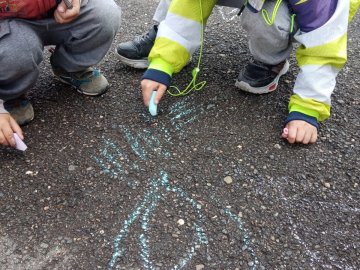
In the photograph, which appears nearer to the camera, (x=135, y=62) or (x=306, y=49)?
(x=306, y=49)

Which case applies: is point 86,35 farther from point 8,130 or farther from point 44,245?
point 44,245

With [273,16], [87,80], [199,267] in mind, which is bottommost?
[199,267]

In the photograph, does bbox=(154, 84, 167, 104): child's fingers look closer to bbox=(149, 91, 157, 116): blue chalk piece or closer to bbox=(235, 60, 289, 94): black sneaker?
bbox=(149, 91, 157, 116): blue chalk piece

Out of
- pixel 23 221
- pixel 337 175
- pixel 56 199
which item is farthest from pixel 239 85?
pixel 23 221

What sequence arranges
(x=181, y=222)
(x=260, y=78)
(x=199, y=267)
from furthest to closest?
(x=260, y=78)
(x=181, y=222)
(x=199, y=267)

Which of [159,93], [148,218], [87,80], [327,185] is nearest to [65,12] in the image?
[87,80]

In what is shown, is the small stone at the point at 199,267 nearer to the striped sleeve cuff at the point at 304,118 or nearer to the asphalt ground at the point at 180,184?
the asphalt ground at the point at 180,184

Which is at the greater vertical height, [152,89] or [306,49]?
[306,49]

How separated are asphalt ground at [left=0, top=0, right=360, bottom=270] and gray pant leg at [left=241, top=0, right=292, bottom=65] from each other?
17 centimetres

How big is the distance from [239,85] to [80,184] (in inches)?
30.4

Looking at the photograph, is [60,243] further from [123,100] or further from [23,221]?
[123,100]

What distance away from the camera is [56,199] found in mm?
1341

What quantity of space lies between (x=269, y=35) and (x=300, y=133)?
384mm

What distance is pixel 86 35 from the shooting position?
5.24 ft
